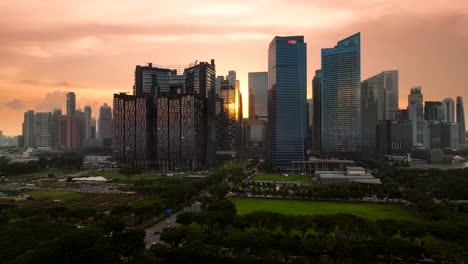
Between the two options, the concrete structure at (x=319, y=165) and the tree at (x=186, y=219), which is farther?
the concrete structure at (x=319, y=165)

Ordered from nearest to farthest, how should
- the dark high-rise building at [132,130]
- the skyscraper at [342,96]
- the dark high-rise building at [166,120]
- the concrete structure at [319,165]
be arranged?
the concrete structure at [319,165], the dark high-rise building at [166,120], the dark high-rise building at [132,130], the skyscraper at [342,96]

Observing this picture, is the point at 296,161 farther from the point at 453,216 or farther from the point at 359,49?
the point at 453,216

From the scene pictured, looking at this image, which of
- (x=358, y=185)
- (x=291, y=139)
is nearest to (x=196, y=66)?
(x=291, y=139)

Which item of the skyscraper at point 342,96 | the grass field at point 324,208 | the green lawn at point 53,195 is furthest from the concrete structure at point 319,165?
the green lawn at point 53,195

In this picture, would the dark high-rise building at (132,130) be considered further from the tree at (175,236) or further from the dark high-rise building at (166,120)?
the tree at (175,236)

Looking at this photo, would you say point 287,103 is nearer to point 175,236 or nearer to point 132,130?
point 132,130

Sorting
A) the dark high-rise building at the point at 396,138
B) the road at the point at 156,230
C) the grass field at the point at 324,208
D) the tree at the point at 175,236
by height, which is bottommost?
the grass field at the point at 324,208

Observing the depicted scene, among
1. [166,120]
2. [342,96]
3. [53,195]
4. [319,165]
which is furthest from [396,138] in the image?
[53,195]

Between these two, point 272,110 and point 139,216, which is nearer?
point 139,216
